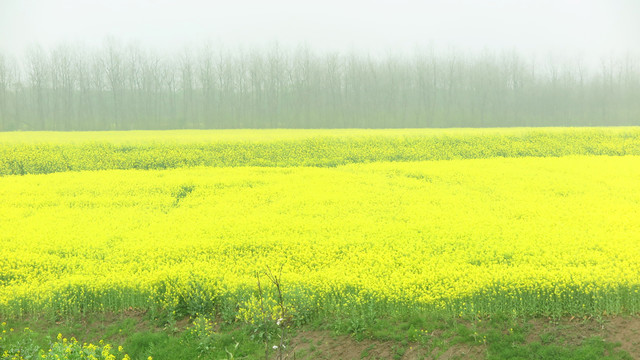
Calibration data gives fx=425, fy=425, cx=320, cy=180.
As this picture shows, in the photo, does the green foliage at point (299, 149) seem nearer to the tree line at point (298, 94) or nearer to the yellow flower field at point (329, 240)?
the yellow flower field at point (329, 240)

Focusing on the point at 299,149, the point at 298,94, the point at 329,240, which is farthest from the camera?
the point at 298,94

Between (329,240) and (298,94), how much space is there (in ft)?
141

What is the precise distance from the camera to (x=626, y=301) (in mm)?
7273

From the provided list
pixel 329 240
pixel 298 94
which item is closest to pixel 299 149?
pixel 329 240

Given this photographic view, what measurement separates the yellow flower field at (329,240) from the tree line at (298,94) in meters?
32.5

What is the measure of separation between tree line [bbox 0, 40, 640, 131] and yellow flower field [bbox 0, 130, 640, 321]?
3249cm

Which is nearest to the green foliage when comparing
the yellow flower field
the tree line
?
the yellow flower field

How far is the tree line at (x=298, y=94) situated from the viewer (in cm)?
4847

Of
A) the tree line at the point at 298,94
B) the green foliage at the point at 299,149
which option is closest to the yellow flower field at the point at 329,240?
the green foliage at the point at 299,149

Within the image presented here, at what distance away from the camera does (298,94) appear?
51594 mm

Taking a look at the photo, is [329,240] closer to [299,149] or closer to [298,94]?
[299,149]

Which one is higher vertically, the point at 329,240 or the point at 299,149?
the point at 299,149

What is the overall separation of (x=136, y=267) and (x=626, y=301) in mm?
9522

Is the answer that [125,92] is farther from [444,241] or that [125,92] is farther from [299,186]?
[444,241]
